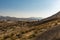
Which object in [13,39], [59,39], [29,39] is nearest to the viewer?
[59,39]

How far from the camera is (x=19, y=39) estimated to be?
99.7ft

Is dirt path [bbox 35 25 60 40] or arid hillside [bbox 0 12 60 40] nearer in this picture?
dirt path [bbox 35 25 60 40]

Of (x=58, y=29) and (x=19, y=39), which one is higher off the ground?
(x=58, y=29)

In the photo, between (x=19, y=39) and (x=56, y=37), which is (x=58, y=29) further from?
(x=19, y=39)

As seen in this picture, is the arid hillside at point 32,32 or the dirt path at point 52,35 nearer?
the dirt path at point 52,35

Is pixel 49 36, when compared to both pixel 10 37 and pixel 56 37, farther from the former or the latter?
pixel 10 37

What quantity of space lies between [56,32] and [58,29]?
34.3 inches

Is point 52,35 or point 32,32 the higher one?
point 52,35

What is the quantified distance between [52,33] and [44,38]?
1705 millimetres

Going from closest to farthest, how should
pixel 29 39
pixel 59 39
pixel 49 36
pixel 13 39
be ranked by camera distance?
1. pixel 59 39
2. pixel 49 36
3. pixel 29 39
4. pixel 13 39

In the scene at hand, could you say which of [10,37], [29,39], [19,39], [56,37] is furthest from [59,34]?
[10,37]

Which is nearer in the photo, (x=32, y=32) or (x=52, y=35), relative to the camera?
(x=52, y=35)

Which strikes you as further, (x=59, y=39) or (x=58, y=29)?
(x=58, y=29)

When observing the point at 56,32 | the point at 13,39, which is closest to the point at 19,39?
the point at 13,39
